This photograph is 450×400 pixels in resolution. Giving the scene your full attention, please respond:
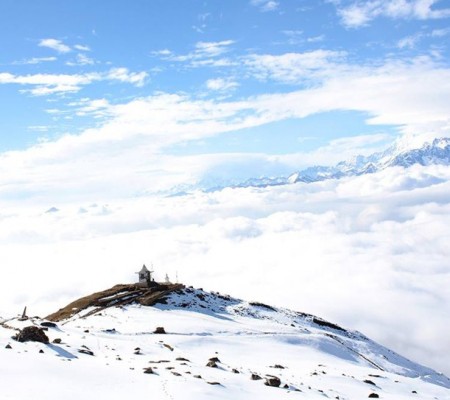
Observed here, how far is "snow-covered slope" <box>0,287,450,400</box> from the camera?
2166cm

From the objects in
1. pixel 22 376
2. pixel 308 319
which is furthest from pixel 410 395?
pixel 308 319

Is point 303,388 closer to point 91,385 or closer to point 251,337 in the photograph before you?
point 91,385

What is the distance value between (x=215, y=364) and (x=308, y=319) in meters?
60.0

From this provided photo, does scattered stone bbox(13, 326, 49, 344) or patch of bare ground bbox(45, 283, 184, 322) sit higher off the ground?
scattered stone bbox(13, 326, 49, 344)

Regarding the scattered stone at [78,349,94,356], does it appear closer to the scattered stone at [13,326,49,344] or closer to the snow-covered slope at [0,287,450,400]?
the snow-covered slope at [0,287,450,400]

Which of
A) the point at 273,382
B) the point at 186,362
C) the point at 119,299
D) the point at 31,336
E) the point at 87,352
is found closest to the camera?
the point at 273,382

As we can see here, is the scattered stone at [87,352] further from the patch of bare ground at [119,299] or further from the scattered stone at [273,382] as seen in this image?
the patch of bare ground at [119,299]

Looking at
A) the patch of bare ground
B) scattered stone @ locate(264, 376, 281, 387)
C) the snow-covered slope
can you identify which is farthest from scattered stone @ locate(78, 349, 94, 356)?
the patch of bare ground

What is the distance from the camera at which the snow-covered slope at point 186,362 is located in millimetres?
21656

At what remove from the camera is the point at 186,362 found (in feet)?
103

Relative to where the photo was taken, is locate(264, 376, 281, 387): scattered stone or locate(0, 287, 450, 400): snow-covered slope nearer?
locate(0, 287, 450, 400): snow-covered slope

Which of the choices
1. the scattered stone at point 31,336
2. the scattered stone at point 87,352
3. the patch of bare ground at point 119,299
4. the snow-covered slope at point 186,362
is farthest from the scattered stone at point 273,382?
the patch of bare ground at point 119,299

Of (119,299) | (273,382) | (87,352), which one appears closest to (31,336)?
(87,352)

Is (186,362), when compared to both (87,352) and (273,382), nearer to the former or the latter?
(87,352)
